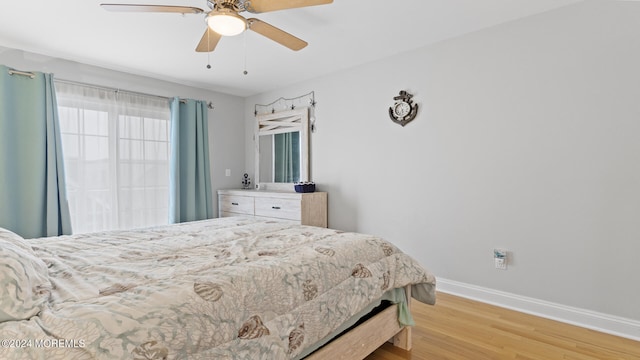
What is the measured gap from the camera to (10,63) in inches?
116

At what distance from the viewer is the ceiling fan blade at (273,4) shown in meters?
1.72

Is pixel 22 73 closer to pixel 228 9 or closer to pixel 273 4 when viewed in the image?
pixel 228 9

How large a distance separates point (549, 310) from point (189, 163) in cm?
408

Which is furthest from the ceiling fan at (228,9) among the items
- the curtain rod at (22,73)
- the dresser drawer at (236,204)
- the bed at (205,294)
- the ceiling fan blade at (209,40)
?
the dresser drawer at (236,204)

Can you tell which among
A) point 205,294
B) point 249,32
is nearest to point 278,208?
point 249,32

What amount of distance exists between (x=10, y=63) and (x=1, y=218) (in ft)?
4.78

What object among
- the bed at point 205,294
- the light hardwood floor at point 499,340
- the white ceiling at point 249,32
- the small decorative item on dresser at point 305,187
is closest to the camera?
the bed at point 205,294

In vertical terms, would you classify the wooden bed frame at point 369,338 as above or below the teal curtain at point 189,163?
below

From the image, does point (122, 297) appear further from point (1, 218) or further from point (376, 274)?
point (1, 218)

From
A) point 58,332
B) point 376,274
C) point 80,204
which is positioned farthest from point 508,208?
point 80,204

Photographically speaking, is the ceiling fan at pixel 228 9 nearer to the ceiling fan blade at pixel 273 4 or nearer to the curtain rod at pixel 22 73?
the ceiling fan blade at pixel 273 4

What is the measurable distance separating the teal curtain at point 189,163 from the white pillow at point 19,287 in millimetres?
2920

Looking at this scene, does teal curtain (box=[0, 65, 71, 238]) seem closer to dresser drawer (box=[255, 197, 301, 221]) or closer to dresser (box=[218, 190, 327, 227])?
dresser (box=[218, 190, 327, 227])

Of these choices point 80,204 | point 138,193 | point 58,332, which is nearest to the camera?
point 58,332
